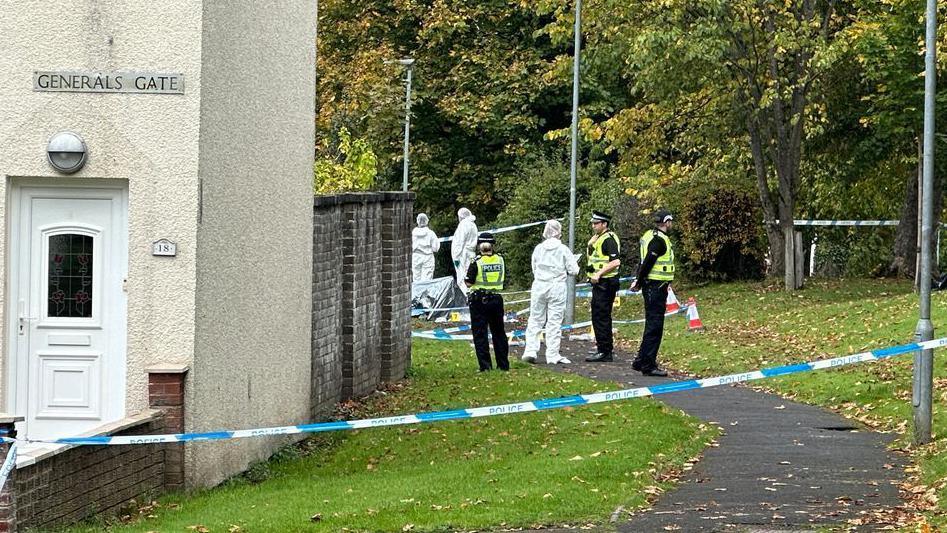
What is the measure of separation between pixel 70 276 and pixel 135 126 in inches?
54.1

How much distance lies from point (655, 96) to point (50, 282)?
19.6 m

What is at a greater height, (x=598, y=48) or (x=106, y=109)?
(x=598, y=48)

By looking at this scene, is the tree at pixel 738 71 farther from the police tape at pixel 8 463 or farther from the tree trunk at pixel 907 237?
the police tape at pixel 8 463

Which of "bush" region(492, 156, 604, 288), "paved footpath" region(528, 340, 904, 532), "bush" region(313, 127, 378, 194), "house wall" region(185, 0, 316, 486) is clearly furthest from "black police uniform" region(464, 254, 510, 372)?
"bush" region(492, 156, 604, 288)

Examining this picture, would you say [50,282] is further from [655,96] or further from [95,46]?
[655,96]

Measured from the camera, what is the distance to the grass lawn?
1413 cm

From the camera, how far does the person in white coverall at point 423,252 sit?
105ft

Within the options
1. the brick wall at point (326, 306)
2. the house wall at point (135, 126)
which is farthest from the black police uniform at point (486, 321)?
the house wall at point (135, 126)

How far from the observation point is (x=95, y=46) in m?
12.3

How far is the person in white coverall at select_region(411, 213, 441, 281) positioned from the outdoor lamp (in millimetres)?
Answer: 19773

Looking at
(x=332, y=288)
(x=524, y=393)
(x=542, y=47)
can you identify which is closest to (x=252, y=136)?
(x=332, y=288)

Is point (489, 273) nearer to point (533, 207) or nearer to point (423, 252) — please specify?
point (423, 252)

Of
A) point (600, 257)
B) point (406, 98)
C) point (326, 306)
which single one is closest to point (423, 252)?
point (406, 98)

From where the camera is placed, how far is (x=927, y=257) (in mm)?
13195
